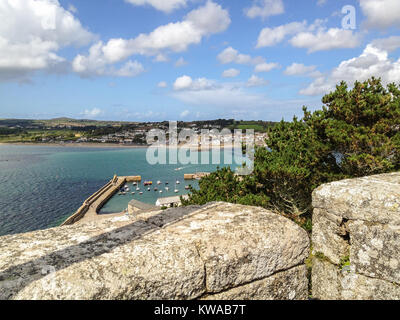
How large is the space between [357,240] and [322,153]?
11.8 m

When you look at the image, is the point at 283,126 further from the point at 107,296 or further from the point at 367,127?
the point at 107,296

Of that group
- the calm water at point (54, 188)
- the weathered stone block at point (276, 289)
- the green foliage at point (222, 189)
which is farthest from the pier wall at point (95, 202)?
the weathered stone block at point (276, 289)

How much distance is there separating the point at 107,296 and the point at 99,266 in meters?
0.24

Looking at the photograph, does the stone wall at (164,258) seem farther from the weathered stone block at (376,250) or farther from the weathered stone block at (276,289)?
the weathered stone block at (376,250)

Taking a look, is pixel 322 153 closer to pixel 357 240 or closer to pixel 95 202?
pixel 357 240

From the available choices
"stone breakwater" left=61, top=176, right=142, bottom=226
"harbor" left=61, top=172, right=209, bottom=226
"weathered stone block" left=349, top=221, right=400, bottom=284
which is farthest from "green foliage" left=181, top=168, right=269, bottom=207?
"stone breakwater" left=61, top=176, right=142, bottom=226

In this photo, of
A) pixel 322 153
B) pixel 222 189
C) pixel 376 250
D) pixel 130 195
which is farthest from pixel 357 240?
pixel 130 195

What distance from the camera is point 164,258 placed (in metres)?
2.31

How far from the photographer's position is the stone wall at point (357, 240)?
295cm

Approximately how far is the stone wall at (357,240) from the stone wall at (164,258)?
60 centimetres

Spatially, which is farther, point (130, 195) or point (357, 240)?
point (130, 195)

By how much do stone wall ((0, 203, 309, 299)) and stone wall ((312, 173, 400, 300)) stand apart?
0.60 metres

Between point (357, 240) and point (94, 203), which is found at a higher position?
point (357, 240)
